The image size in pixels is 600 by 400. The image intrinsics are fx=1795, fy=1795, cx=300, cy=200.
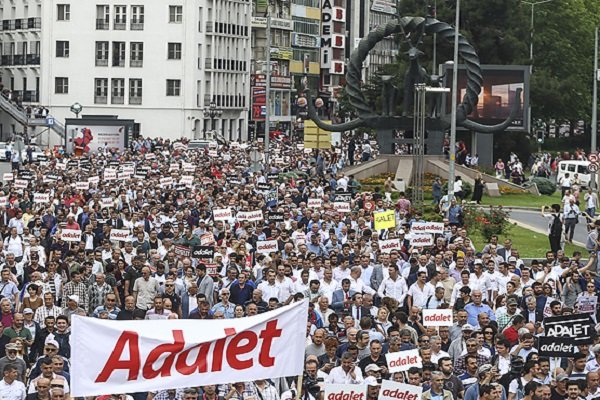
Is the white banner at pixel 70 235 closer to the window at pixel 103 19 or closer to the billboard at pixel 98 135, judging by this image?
the billboard at pixel 98 135

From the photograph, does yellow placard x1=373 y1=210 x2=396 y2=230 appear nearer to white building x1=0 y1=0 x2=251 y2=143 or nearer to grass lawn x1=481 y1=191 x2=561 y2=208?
grass lawn x1=481 y1=191 x2=561 y2=208

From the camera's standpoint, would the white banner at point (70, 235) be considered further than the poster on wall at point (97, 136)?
No

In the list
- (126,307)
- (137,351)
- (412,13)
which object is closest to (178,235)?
(126,307)

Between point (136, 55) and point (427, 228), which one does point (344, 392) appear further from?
point (136, 55)

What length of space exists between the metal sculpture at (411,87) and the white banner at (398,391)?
43.2 metres

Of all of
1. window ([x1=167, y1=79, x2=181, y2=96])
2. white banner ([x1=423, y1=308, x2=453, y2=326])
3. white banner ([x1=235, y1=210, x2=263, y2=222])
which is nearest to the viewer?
white banner ([x1=423, y1=308, x2=453, y2=326])

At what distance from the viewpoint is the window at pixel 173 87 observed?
112 m

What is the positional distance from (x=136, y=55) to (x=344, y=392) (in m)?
97.7

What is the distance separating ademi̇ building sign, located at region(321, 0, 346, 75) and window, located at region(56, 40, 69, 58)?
150 feet

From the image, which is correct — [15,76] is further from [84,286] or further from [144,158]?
[84,286]

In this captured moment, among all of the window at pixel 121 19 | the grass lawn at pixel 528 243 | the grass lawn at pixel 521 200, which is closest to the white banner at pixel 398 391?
the grass lawn at pixel 528 243

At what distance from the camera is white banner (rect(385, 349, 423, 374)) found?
18438mm

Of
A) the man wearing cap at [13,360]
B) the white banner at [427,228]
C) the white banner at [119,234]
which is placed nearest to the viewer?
the man wearing cap at [13,360]

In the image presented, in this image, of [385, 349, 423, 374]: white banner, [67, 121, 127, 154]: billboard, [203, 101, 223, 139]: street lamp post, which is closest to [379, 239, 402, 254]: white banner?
[385, 349, 423, 374]: white banner
